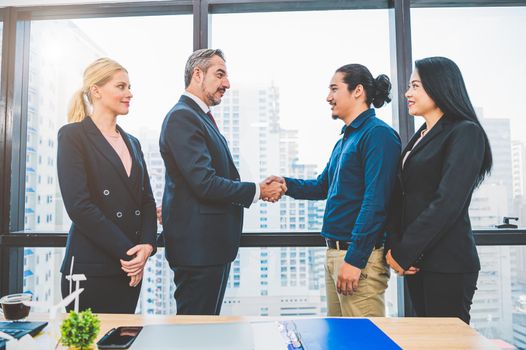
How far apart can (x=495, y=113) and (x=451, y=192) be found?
4.01 feet

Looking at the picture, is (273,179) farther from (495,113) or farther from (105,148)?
(495,113)

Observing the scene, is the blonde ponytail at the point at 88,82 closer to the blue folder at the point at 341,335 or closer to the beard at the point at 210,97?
the beard at the point at 210,97

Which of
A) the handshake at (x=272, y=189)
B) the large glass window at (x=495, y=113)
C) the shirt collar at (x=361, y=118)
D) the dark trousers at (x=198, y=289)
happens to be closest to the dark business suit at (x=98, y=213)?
the dark trousers at (x=198, y=289)

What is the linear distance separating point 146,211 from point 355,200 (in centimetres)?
102

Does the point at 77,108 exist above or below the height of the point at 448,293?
above

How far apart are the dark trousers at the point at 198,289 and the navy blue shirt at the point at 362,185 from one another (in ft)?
1.92

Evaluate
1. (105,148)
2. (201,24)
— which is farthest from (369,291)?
(201,24)

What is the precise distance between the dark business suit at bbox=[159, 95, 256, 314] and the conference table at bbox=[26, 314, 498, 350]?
20.8 inches

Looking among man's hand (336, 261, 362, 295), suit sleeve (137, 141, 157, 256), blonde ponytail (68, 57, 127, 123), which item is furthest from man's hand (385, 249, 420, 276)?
blonde ponytail (68, 57, 127, 123)

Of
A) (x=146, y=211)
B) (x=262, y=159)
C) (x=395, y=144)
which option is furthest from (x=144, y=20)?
(x=395, y=144)

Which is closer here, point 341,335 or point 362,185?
point 341,335

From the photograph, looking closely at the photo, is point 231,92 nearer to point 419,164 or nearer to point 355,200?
point 355,200

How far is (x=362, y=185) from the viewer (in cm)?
166

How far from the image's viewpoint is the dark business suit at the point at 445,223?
1425mm
